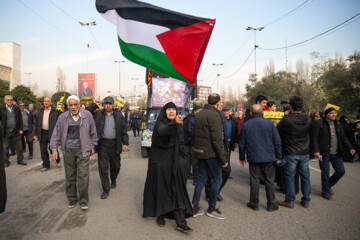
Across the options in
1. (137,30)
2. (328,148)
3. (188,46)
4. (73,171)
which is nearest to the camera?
(188,46)

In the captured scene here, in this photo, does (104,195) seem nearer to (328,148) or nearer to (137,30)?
(137,30)

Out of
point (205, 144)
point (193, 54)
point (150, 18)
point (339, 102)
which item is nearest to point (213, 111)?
point (205, 144)

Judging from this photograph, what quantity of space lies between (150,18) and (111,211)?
3.31 m

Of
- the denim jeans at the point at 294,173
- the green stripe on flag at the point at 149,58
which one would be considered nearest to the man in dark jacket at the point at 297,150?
the denim jeans at the point at 294,173

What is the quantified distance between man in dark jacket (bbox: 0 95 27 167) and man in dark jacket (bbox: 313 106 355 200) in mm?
8576

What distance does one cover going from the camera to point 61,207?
4645mm

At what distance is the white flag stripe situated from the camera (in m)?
3.95

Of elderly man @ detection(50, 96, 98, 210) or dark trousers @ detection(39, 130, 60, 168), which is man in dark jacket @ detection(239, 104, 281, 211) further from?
dark trousers @ detection(39, 130, 60, 168)

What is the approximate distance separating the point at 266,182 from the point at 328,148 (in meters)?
1.73

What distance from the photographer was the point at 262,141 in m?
4.68

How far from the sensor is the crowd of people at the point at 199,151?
12.8 ft

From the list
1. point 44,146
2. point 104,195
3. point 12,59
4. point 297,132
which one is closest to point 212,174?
point 297,132

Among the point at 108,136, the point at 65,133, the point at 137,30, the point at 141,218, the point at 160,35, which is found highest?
the point at 137,30

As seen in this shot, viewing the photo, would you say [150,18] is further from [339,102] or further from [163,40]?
[339,102]
